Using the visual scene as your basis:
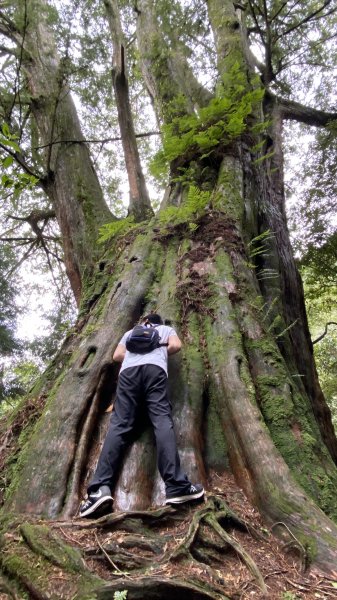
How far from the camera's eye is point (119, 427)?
3.20 metres

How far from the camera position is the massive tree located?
116 inches

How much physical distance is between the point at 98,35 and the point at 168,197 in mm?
3653

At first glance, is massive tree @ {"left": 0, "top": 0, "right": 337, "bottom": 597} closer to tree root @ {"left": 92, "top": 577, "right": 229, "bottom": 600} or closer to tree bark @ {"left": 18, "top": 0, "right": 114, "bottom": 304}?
tree bark @ {"left": 18, "top": 0, "right": 114, "bottom": 304}

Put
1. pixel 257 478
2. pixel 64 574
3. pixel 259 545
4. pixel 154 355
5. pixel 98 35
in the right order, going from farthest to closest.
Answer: pixel 98 35 → pixel 154 355 → pixel 257 478 → pixel 259 545 → pixel 64 574

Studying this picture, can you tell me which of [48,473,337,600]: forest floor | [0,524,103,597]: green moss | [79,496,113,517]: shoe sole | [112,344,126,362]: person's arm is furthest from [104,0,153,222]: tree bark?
[0,524,103,597]: green moss

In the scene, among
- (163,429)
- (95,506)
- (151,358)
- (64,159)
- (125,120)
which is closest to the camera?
(95,506)

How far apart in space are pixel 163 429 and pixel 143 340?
818 millimetres

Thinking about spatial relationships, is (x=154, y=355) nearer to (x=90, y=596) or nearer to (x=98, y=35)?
(x=90, y=596)

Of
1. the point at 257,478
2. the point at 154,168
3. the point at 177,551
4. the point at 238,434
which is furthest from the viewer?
the point at 154,168

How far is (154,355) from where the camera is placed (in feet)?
11.8

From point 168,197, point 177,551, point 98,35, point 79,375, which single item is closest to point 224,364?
point 79,375

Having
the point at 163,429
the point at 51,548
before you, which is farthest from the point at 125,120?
the point at 51,548

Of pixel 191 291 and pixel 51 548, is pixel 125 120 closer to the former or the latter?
pixel 191 291

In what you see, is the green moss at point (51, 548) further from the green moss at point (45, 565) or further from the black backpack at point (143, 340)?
the black backpack at point (143, 340)
